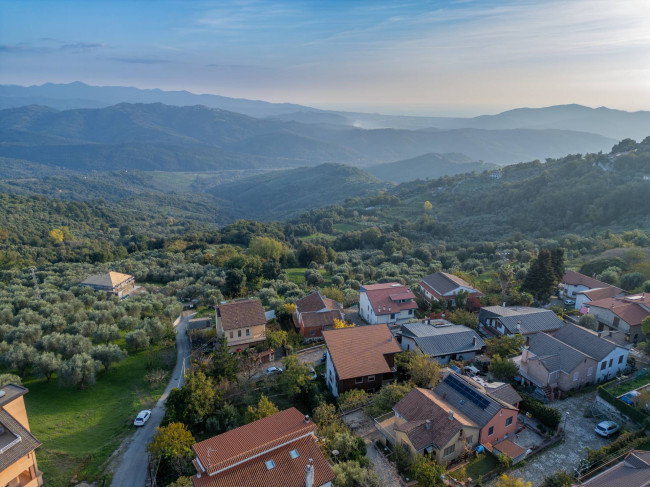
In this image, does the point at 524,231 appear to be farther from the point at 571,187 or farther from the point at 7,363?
the point at 7,363

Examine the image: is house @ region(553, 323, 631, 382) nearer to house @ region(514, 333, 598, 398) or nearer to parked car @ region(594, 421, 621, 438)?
house @ region(514, 333, 598, 398)

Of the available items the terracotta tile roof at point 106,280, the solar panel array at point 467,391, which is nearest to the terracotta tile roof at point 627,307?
the solar panel array at point 467,391

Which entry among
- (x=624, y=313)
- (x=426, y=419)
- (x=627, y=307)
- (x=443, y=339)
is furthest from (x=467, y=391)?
(x=627, y=307)

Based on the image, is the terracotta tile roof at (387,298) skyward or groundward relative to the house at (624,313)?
groundward

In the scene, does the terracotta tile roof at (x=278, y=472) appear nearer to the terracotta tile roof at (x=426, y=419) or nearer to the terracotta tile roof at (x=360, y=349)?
the terracotta tile roof at (x=426, y=419)

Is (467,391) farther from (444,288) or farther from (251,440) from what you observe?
(444,288)

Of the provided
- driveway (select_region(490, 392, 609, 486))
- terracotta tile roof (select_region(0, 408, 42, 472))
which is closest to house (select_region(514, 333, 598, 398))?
driveway (select_region(490, 392, 609, 486))

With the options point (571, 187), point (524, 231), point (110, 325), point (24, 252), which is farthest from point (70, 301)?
point (571, 187)
